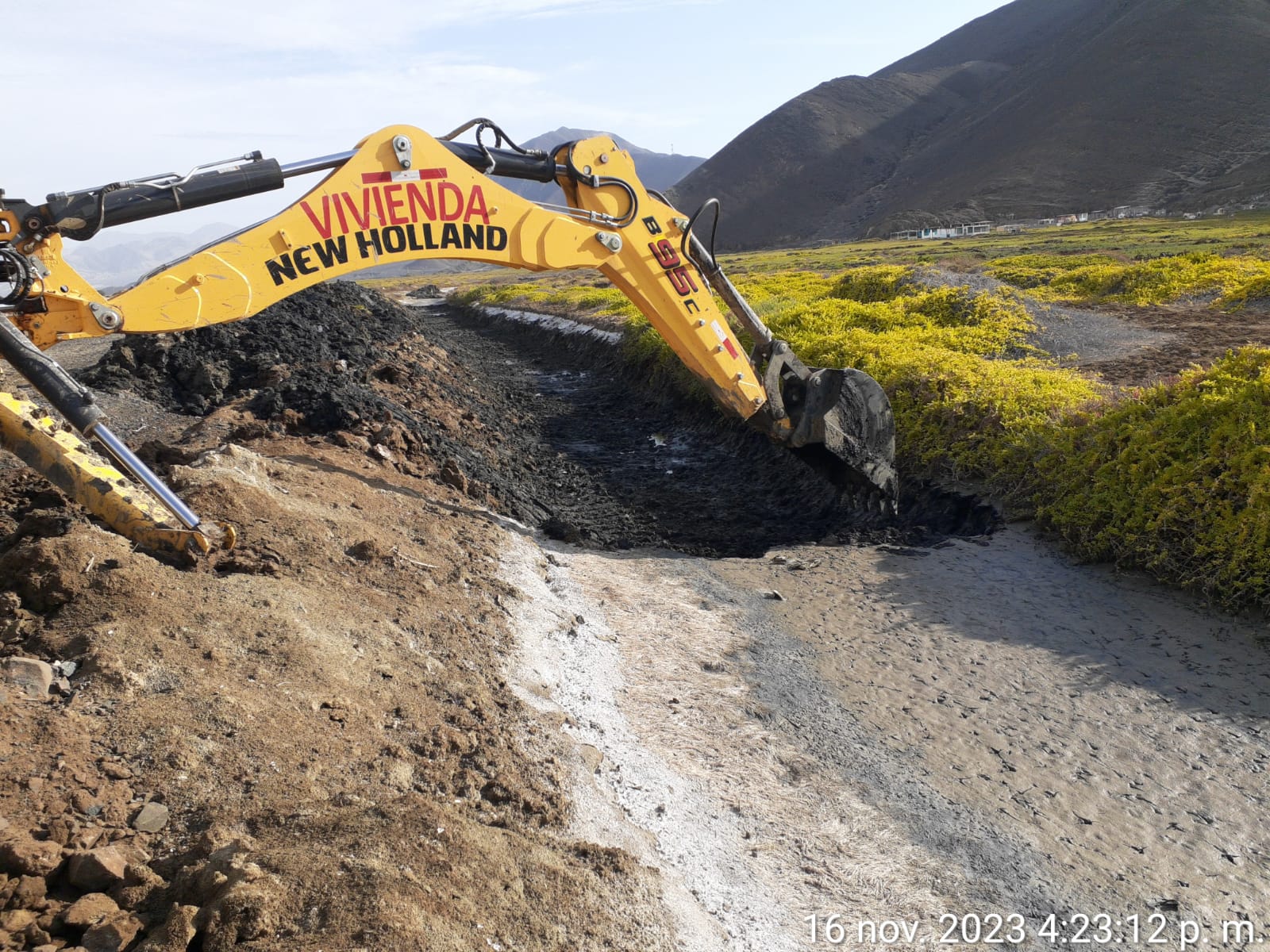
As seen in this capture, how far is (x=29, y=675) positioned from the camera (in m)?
3.43

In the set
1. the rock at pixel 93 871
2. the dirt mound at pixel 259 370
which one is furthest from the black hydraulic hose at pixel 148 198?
the rock at pixel 93 871

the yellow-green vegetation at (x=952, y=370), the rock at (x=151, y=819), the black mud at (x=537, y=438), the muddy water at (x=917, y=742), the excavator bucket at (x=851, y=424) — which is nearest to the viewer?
the rock at (x=151, y=819)

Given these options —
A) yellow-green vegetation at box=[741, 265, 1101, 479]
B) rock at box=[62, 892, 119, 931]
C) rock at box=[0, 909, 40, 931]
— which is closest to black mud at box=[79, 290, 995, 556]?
yellow-green vegetation at box=[741, 265, 1101, 479]

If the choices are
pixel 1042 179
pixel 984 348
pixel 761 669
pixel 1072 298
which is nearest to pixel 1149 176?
pixel 1042 179

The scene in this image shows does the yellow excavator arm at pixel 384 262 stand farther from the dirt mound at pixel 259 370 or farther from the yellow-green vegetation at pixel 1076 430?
the dirt mound at pixel 259 370

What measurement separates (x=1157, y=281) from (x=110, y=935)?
19.1 meters

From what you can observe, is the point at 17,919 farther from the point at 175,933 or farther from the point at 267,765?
the point at 267,765

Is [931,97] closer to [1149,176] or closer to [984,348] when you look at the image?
[1149,176]

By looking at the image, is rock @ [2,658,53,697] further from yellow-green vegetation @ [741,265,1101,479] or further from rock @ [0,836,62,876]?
yellow-green vegetation @ [741,265,1101,479]

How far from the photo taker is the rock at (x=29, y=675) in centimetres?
339

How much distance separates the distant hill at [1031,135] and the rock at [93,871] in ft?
216

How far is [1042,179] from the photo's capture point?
73.6m

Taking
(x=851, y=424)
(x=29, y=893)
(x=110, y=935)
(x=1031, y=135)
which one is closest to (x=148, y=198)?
(x=29, y=893)

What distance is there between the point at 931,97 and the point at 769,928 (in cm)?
12582
